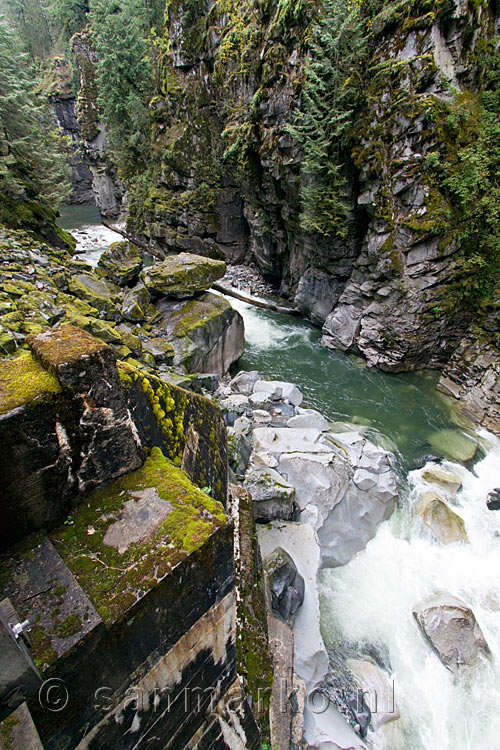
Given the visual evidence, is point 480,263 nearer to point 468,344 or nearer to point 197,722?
point 468,344

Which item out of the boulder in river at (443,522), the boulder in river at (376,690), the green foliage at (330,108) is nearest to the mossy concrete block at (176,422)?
the boulder in river at (376,690)

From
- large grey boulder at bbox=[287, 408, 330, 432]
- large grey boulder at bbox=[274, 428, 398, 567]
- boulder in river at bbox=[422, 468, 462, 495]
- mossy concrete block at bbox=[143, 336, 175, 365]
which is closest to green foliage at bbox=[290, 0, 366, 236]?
large grey boulder at bbox=[287, 408, 330, 432]

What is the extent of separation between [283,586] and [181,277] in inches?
325

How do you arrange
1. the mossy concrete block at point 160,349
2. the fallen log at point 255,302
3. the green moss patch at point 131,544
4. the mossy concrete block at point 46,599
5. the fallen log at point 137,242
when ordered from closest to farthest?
the mossy concrete block at point 46,599 < the green moss patch at point 131,544 < the mossy concrete block at point 160,349 < the fallen log at point 255,302 < the fallen log at point 137,242

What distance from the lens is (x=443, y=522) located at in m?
6.46

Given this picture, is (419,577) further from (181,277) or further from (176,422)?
(181,277)

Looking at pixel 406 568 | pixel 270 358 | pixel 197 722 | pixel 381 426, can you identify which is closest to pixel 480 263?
pixel 381 426

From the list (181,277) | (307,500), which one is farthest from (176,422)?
(181,277)

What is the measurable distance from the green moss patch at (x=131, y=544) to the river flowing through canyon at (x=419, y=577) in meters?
4.63

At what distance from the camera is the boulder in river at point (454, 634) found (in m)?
4.84

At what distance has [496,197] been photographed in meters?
9.47

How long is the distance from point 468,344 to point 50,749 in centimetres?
1274

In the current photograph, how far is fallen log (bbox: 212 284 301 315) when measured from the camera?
16.1m

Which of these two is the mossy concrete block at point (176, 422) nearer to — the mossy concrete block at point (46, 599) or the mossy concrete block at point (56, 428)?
the mossy concrete block at point (56, 428)
